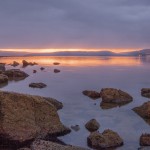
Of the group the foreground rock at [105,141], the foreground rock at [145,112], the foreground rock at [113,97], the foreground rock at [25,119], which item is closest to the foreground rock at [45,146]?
the foreground rock at [25,119]

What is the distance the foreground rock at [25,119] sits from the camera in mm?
18141

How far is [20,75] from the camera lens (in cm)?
6844

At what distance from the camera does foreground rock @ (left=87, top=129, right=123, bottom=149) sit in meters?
19.7

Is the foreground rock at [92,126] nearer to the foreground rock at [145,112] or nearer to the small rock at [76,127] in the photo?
the small rock at [76,127]

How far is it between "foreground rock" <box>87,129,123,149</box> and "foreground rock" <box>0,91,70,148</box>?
9.54 ft

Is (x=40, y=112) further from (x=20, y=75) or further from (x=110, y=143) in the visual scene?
(x=20, y=75)

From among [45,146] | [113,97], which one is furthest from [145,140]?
[113,97]

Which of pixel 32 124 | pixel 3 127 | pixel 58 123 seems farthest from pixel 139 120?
pixel 3 127

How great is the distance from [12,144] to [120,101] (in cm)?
1903

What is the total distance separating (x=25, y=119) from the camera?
19.5 m

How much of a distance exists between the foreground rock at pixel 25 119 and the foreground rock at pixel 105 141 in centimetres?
291

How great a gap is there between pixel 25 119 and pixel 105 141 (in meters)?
4.90

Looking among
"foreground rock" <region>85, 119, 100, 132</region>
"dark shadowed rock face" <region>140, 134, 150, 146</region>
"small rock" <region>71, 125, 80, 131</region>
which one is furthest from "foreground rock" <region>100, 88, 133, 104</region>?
"dark shadowed rock face" <region>140, 134, 150, 146</region>

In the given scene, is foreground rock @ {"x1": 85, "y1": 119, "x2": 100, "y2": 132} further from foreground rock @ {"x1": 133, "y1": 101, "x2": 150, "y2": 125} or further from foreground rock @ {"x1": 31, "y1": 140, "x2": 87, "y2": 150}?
foreground rock @ {"x1": 31, "y1": 140, "x2": 87, "y2": 150}
